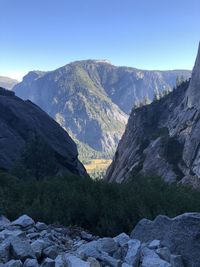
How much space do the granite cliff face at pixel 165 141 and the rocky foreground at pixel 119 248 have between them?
3742cm

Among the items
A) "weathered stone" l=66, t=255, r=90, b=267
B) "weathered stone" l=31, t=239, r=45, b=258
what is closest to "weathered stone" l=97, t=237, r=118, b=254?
"weathered stone" l=66, t=255, r=90, b=267

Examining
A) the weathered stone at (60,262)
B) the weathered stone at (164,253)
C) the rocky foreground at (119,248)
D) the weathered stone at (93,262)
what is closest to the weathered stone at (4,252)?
the rocky foreground at (119,248)

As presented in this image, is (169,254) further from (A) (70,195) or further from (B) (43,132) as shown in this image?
(B) (43,132)

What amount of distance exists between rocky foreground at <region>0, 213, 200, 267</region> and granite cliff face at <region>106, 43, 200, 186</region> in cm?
3742

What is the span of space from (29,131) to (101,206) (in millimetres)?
56952

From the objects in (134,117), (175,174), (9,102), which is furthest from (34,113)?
(134,117)

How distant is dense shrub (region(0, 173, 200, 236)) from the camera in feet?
59.2

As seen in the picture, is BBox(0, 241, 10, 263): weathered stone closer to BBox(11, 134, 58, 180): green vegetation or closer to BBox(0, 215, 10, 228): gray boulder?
BBox(0, 215, 10, 228): gray boulder

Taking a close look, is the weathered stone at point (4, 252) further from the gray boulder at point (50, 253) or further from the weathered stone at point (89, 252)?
the weathered stone at point (89, 252)

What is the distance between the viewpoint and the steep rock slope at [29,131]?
68.8 metres

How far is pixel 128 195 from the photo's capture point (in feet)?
70.3

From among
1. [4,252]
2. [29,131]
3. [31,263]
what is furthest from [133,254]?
[29,131]

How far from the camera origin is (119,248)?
39.9ft

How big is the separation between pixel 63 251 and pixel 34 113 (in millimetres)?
77451
